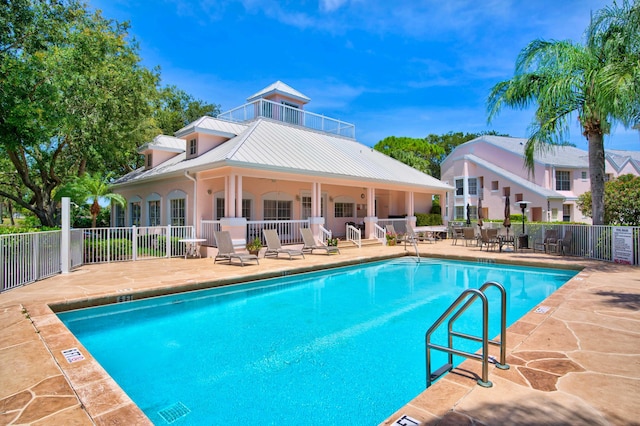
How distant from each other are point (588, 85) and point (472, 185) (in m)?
21.6

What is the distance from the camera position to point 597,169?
1236 centimetres

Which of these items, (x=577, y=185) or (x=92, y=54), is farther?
(x=577, y=185)

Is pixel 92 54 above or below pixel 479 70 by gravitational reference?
below

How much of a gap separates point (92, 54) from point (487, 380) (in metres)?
18.0

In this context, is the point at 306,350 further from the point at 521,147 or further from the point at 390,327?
the point at 521,147

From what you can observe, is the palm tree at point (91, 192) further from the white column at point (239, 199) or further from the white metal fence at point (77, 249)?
the white column at point (239, 199)

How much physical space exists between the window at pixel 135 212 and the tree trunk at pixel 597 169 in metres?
21.5

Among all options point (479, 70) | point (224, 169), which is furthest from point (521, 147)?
point (224, 169)

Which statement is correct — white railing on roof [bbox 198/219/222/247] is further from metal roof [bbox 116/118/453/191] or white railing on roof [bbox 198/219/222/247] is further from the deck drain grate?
the deck drain grate

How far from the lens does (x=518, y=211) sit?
28672mm

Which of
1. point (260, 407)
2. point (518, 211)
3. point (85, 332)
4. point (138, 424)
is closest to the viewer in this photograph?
point (138, 424)

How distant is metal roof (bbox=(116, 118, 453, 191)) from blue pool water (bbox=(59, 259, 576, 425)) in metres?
5.49

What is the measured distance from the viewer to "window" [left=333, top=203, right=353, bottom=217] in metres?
20.6

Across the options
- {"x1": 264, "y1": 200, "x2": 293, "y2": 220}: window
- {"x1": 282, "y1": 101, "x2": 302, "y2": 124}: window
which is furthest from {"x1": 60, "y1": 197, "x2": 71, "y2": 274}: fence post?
{"x1": 282, "y1": 101, "x2": 302, "y2": 124}: window
